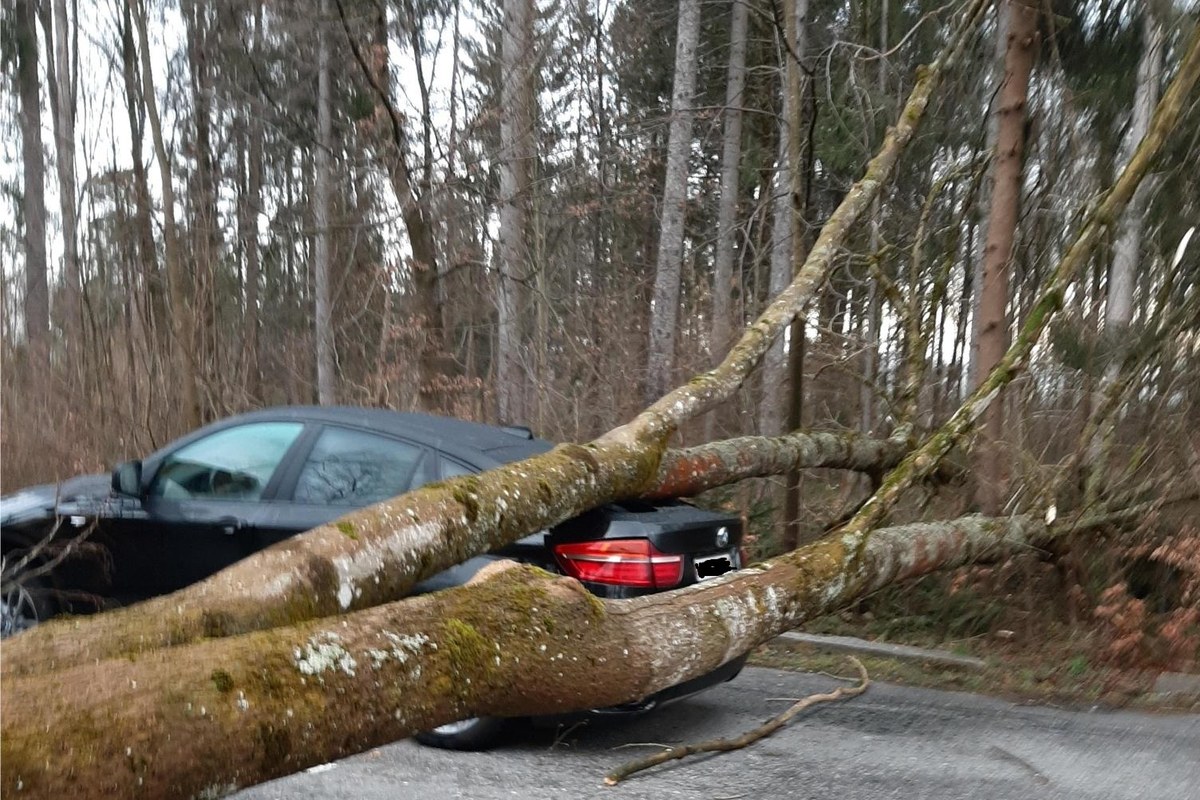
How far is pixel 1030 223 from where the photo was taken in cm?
1184

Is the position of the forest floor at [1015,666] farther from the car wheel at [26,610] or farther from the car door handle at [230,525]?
the car wheel at [26,610]

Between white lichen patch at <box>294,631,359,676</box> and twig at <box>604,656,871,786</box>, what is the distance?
228 centimetres

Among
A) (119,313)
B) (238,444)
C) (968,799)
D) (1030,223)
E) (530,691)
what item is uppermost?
(1030,223)

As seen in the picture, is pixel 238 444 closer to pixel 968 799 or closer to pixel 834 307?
pixel 968 799

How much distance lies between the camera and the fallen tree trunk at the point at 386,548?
8.99ft

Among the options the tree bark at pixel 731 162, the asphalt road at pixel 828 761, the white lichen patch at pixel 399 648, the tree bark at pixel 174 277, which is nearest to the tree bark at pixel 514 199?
the tree bark at pixel 731 162

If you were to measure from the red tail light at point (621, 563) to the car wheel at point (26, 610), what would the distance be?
3178 millimetres

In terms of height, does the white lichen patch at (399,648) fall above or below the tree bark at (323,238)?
below

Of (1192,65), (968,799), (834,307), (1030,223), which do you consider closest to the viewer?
(968,799)

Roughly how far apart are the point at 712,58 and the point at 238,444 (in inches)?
605

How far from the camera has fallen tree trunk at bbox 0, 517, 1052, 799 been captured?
7.04 feet

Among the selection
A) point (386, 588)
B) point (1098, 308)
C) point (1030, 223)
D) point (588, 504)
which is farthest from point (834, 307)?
point (386, 588)

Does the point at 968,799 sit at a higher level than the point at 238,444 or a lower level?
lower

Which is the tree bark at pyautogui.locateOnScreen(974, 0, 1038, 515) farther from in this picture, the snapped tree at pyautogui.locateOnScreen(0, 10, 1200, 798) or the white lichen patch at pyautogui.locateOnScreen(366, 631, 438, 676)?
the white lichen patch at pyautogui.locateOnScreen(366, 631, 438, 676)
